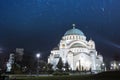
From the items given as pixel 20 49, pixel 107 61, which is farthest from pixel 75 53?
pixel 107 61

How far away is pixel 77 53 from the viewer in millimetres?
89500

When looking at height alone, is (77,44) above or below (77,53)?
above

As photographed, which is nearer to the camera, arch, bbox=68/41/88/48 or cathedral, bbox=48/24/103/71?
cathedral, bbox=48/24/103/71

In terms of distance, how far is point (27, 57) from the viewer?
77.0 m

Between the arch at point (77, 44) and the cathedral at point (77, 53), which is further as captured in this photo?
the arch at point (77, 44)

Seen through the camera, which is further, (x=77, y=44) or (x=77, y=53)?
(x=77, y=44)

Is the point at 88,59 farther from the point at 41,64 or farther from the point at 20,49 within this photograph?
the point at 20,49

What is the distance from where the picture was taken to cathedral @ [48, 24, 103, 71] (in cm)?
8931

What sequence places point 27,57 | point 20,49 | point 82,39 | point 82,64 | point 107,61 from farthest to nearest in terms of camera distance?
point 107,61
point 20,49
point 82,39
point 82,64
point 27,57

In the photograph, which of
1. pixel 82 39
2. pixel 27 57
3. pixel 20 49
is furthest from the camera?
pixel 20 49

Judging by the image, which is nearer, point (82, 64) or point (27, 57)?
point (27, 57)

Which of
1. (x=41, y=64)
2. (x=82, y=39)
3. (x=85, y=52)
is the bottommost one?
(x=41, y=64)

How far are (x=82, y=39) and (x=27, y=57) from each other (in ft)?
109

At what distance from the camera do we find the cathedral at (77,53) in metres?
89.3
